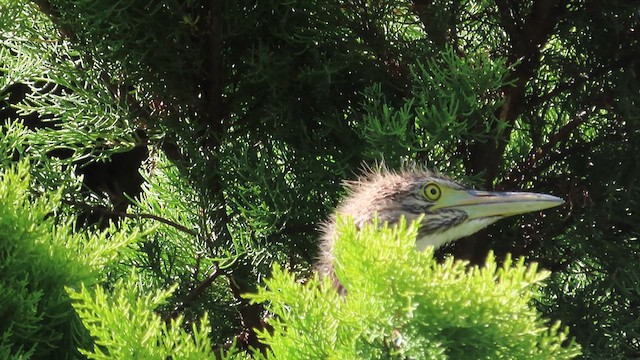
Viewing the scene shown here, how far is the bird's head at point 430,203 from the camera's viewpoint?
239 centimetres

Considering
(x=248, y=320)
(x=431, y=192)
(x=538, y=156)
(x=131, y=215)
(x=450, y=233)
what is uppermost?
(x=538, y=156)

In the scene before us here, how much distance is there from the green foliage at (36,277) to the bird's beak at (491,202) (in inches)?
39.7

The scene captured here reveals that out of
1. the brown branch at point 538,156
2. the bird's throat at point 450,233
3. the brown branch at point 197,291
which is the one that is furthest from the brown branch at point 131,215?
the brown branch at point 538,156

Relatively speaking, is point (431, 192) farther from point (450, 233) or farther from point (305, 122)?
point (305, 122)

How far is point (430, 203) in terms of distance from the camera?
8.02 feet

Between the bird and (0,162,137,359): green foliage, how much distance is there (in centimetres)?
79

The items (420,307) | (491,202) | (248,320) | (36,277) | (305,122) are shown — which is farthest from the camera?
(248,320)

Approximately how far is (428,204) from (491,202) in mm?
164

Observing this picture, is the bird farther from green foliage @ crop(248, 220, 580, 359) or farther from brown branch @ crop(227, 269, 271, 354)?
green foliage @ crop(248, 220, 580, 359)

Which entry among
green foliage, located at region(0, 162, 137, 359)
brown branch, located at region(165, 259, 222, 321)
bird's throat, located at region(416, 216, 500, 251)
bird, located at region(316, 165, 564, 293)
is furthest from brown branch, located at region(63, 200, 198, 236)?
green foliage, located at region(0, 162, 137, 359)

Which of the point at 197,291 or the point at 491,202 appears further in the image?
the point at 197,291

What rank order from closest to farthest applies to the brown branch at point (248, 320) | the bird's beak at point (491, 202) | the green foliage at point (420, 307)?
the green foliage at point (420, 307)
the bird's beak at point (491, 202)
the brown branch at point (248, 320)

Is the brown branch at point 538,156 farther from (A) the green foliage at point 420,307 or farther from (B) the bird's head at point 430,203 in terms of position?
(A) the green foliage at point 420,307

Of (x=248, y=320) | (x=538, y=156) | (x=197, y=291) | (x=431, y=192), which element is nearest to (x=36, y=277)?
(x=431, y=192)
